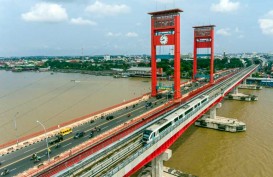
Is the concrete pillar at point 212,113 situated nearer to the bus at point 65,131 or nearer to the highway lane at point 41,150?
the highway lane at point 41,150

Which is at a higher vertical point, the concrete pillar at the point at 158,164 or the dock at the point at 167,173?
the concrete pillar at the point at 158,164

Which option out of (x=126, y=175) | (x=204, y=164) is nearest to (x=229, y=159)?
(x=204, y=164)

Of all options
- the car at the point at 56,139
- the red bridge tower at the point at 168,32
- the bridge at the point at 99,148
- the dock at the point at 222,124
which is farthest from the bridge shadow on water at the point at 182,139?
the car at the point at 56,139

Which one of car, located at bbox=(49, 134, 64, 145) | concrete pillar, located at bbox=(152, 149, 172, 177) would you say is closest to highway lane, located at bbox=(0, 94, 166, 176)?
car, located at bbox=(49, 134, 64, 145)

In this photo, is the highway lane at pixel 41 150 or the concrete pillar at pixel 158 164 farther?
the concrete pillar at pixel 158 164

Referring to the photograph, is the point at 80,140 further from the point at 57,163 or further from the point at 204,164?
the point at 204,164

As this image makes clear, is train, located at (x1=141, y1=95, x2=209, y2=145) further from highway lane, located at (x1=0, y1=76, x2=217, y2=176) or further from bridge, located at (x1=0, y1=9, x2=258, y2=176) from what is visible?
highway lane, located at (x1=0, y1=76, x2=217, y2=176)
